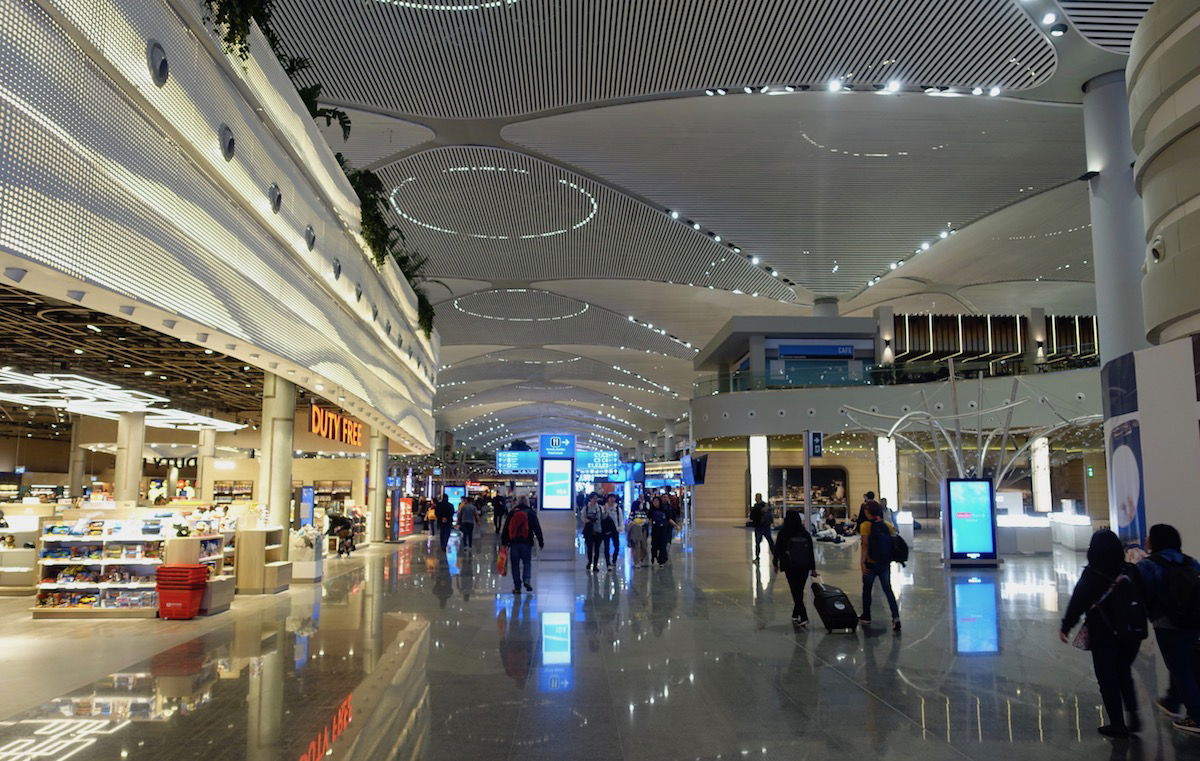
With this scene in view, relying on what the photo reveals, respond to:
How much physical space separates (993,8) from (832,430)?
18627 millimetres

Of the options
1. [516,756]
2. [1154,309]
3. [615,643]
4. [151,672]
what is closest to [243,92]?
[151,672]

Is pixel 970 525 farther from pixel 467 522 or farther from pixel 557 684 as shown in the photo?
→ pixel 557 684

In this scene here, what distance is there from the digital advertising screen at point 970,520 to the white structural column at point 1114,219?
124 inches

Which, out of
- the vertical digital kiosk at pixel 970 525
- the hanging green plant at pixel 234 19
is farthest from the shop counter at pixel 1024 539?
the hanging green plant at pixel 234 19

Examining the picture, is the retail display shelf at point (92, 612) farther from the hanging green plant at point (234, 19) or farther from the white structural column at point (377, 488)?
the white structural column at point (377, 488)

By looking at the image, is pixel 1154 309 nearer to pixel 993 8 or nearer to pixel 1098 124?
pixel 993 8

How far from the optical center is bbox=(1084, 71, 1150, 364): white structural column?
15.0 meters

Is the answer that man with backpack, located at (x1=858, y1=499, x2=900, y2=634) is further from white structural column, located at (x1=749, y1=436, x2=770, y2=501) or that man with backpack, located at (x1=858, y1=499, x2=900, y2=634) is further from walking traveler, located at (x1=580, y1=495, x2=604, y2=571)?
white structural column, located at (x1=749, y1=436, x2=770, y2=501)

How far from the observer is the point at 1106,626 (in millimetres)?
5195

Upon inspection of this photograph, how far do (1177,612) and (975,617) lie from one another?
4.95m

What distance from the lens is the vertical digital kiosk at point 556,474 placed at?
18578mm

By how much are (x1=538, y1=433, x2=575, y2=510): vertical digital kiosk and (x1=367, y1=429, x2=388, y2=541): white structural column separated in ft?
24.7

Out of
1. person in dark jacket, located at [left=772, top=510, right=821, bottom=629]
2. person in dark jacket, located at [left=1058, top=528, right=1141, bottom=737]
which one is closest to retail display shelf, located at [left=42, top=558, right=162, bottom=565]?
person in dark jacket, located at [left=772, top=510, right=821, bottom=629]

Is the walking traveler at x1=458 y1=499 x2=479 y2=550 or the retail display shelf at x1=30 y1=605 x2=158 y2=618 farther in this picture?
the walking traveler at x1=458 y1=499 x2=479 y2=550
